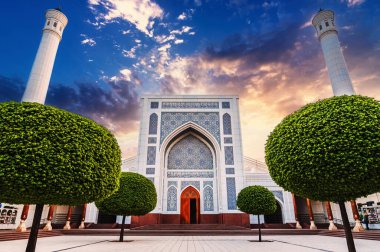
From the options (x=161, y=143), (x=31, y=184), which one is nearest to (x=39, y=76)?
(x=161, y=143)

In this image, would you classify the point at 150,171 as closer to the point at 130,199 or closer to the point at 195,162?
the point at 195,162

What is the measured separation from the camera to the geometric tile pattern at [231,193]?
605 inches

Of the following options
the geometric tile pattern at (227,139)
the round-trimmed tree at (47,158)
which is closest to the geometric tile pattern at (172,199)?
the geometric tile pattern at (227,139)

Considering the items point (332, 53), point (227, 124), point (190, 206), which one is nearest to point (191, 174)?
point (190, 206)

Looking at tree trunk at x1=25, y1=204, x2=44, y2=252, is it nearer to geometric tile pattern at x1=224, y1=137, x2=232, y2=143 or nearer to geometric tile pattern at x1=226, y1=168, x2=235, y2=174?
geometric tile pattern at x1=226, y1=168, x2=235, y2=174

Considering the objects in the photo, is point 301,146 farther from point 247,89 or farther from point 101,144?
point 247,89

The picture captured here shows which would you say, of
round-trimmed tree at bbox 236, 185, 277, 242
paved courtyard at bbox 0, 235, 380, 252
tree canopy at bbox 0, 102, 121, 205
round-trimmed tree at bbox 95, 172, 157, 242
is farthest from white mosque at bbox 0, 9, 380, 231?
tree canopy at bbox 0, 102, 121, 205

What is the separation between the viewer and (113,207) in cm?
810

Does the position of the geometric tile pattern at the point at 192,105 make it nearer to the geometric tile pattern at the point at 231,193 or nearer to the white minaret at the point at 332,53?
the geometric tile pattern at the point at 231,193

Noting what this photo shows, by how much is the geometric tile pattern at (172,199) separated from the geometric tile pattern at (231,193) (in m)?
3.63

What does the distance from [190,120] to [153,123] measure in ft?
9.07

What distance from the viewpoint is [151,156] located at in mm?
16531

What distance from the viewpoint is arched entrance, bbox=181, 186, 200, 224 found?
52.3 ft

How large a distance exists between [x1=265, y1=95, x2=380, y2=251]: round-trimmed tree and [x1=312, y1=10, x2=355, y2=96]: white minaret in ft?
40.0
